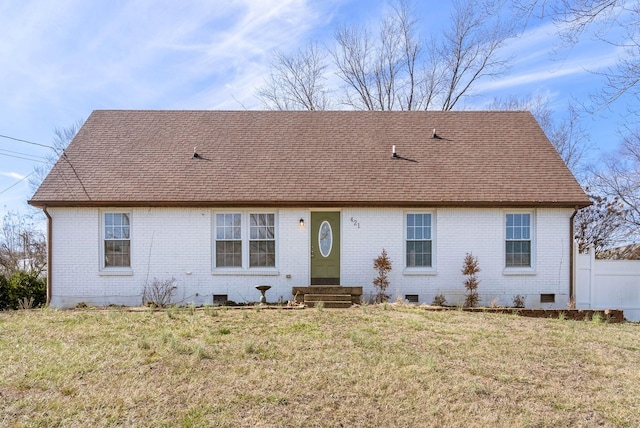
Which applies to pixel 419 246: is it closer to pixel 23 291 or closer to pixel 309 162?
pixel 309 162

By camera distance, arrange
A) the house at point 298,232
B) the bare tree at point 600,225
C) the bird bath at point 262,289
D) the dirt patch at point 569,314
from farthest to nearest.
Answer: the bare tree at point 600,225 < the house at point 298,232 < the bird bath at point 262,289 < the dirt patch at point 569,314

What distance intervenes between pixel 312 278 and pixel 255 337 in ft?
15.5

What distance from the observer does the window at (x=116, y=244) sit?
1219 centimetres

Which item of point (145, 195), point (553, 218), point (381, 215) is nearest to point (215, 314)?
point (145, 195)

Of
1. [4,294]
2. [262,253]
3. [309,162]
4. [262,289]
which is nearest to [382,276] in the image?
[262,289]

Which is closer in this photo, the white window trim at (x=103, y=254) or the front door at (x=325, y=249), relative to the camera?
the white window trim at (x=103, y=254)

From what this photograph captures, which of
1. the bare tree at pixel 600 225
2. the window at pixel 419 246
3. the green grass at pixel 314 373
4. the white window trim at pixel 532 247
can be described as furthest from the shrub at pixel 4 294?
the bare tree at pixel 600 225

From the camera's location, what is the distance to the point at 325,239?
1231 cm

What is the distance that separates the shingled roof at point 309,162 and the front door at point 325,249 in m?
0.55

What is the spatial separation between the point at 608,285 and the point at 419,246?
5.23 metres

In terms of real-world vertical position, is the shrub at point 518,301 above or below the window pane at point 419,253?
below

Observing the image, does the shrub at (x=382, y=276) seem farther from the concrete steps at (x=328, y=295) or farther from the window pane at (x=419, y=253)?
the window pane at (x=419, y=253)

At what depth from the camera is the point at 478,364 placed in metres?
6.40

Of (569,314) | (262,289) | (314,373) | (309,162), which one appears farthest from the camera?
(309,162)
